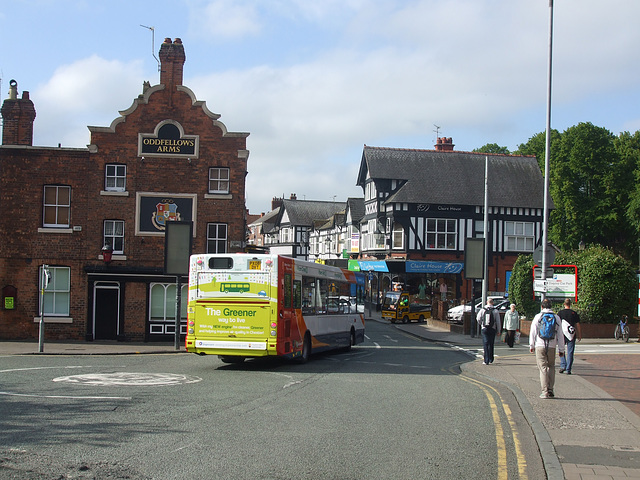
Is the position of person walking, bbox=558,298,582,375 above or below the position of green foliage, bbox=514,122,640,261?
below

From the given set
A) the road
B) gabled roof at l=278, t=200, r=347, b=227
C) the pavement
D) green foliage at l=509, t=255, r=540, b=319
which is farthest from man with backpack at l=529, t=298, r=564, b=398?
gabled roof at l=278, t=200, r=347, b=227

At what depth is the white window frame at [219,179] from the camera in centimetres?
2862

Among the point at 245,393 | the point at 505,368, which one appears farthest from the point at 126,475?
the point at 505,368

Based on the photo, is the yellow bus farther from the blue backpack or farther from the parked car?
the parked car

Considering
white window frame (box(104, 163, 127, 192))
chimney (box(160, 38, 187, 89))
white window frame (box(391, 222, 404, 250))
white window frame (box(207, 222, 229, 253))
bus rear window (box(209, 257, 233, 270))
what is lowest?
bus rear window (box(209, 257, 233, 270))

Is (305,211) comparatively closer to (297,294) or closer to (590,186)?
(590,186)

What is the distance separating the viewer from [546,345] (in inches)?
511

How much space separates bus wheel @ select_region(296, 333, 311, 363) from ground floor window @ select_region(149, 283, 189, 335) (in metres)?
9.26

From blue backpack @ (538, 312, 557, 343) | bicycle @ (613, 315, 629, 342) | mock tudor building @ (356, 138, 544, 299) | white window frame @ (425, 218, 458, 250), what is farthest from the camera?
white window frame @ (425, 218, 458, 250)

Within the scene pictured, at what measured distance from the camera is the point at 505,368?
18625mm

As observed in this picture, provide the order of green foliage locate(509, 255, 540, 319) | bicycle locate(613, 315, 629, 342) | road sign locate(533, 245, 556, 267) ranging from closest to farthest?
1. road sign locate(533, 245, 556, 267)
2. bicycle locate(613, 315, 629, 342)
3. green foliage locate(509, 255, 540, 319)

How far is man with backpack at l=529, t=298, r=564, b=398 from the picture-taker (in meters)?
12.9

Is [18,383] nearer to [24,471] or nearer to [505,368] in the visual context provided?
[24,471]

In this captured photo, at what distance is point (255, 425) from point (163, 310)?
18.8 metres
